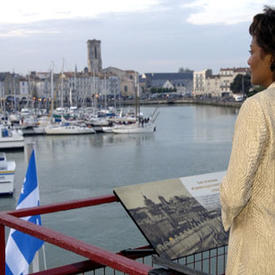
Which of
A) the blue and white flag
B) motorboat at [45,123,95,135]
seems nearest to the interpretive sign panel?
the blue and white flag

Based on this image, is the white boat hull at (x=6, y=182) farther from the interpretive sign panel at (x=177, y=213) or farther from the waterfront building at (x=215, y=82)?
the waterfront building at (x=215, y=82)

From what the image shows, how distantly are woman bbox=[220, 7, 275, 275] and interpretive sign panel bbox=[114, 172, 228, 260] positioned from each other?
0.73 m

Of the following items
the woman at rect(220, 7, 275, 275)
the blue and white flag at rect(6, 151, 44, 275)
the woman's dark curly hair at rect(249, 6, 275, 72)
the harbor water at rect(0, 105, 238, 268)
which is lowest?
the harbor water at rect(0, 105, 238, 268)

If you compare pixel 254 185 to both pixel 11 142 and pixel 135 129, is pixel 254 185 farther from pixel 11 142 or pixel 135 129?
pixel 135 129

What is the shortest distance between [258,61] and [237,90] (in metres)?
68.8

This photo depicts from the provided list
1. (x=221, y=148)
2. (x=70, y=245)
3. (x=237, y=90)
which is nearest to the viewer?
(x=70, y=245)

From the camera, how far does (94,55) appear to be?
85.9 metres

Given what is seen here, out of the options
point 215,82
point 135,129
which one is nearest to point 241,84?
point 215,82

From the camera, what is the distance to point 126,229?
905 centimetres

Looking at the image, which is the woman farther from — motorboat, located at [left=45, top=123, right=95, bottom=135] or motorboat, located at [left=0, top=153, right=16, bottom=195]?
motorboat, located at [left=45, top=123, right=95, bottom=135]

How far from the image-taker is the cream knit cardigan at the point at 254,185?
32.3 inches

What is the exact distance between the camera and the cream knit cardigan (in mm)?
819

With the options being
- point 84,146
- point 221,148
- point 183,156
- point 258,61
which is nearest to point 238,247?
point 258,61

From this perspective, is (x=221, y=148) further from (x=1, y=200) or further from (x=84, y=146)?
(x=1, y=200)
